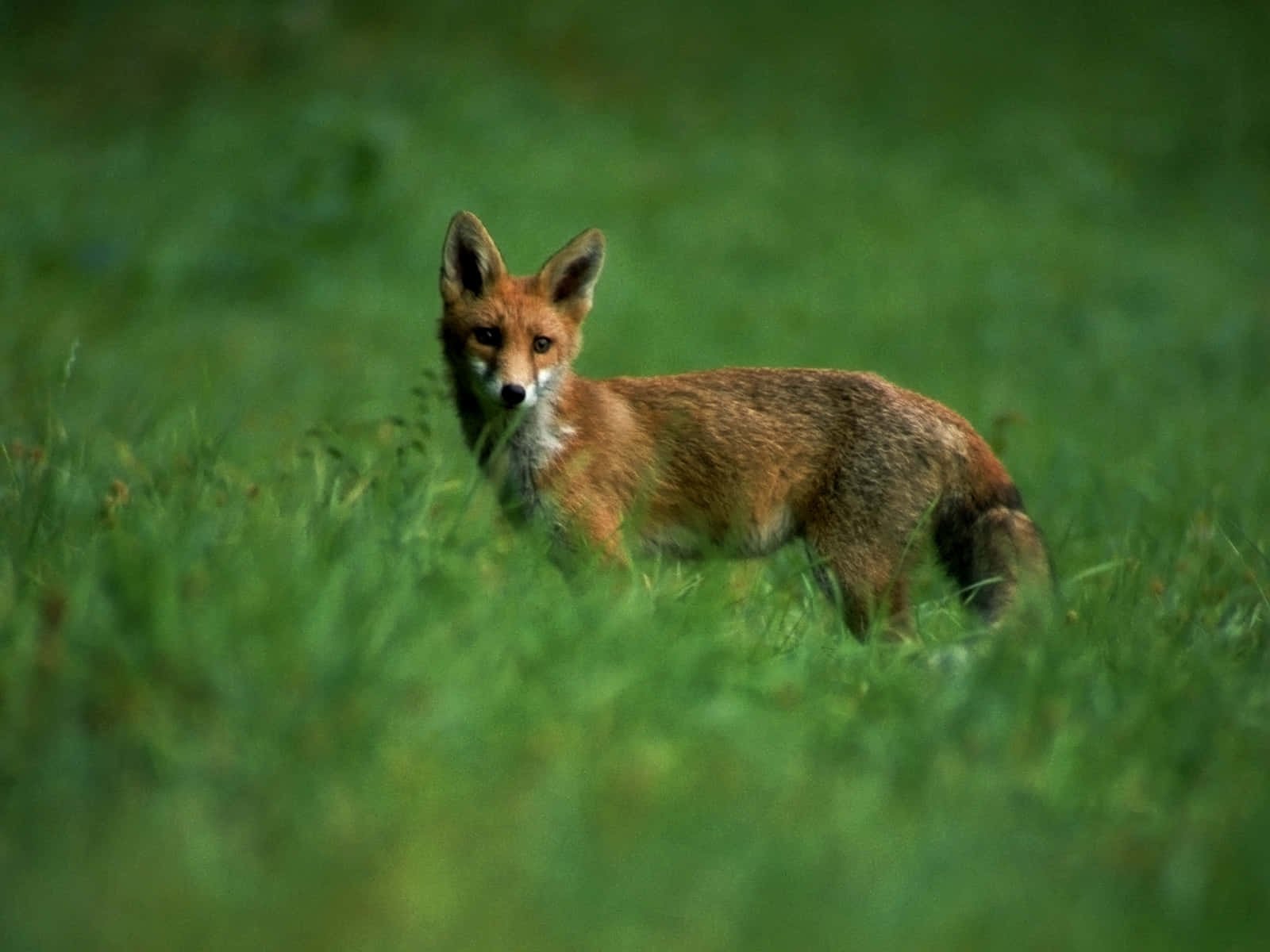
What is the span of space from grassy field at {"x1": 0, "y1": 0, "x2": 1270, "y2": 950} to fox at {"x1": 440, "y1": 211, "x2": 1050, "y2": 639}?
0.24 m

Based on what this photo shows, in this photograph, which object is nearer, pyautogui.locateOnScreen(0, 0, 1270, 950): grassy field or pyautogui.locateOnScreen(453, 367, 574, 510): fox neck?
pyautogui.locateOnScreen(0, 0, 1270, 950): grassy field

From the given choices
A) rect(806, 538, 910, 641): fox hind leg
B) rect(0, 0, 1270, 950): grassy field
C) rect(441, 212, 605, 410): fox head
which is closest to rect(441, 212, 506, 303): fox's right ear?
rect(441, 212, 605, 410): fox head

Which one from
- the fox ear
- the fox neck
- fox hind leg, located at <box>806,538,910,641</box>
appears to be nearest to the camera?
fox hind leg, located at <box>806,538,910,641</box>

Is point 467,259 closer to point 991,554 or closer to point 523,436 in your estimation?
point 523,436

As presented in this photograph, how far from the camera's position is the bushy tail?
5570 millimetres

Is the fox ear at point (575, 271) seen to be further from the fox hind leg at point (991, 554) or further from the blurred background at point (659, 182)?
the blurred background at point (659, 182)

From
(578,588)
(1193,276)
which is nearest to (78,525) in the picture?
(578,588)

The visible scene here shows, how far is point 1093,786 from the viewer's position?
3.98m

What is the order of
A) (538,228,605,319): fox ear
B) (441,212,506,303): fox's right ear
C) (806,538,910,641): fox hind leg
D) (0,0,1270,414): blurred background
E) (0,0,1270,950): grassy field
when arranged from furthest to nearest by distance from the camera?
(0,0,1270,414): blurred background < (538,228,605,319): fox ear < (441,212,506,303): fox's right ear < (806,538,910,641): fox hind leg < (0,0,1270,950): grassy field

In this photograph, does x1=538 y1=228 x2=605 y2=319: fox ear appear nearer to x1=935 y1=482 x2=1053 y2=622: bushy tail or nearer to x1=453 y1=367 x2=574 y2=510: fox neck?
x1=453 y1=367 x2=574 y2=510: fox neck

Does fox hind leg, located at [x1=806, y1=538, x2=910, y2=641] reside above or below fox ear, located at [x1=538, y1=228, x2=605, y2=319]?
below

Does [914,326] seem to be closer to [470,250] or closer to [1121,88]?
[470,250]

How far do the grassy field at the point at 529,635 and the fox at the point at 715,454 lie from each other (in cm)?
24

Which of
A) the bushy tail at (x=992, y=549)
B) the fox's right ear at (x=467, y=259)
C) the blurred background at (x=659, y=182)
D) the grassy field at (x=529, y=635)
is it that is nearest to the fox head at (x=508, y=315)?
the fox's right ear at (x=467, y=259)
